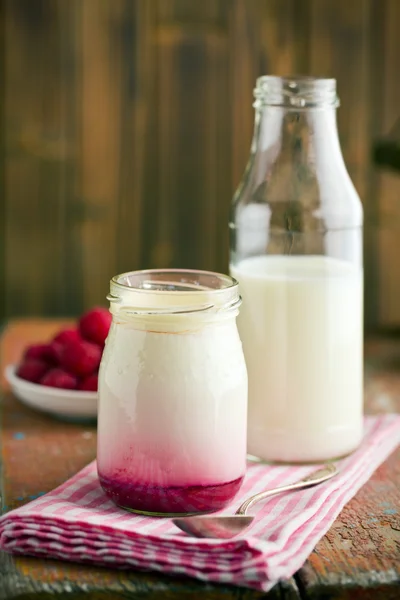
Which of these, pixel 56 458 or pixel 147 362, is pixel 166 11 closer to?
pixel 56 458

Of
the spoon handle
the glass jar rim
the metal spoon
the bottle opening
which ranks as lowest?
the spoon handle

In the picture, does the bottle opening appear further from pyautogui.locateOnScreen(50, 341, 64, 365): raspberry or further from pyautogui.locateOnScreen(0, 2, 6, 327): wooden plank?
pyautogui.locateOnScreen(0, 2, 6, 327): wooden plank

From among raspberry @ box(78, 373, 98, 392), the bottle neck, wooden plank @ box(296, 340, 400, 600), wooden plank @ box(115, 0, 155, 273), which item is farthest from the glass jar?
wooden plank @ box(115, 0, 155, 273)

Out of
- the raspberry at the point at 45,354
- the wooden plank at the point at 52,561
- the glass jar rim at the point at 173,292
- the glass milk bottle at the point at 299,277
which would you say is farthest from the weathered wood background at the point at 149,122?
the glass jar rim at the point at 173,292

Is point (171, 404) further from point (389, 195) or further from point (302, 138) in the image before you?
point (389, 195)

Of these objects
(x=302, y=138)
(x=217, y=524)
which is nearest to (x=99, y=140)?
(x=302, y=138)
